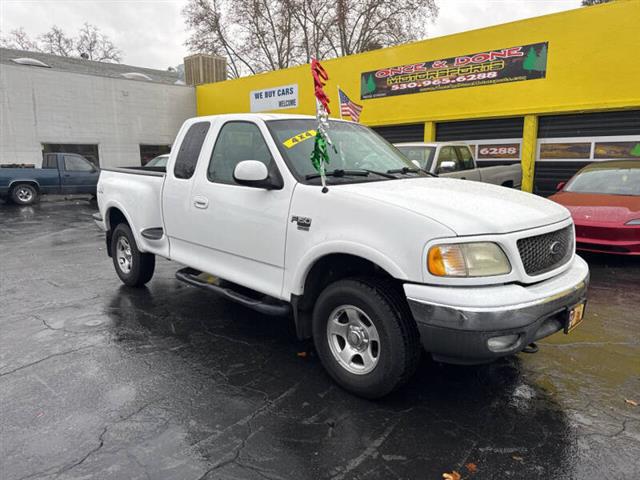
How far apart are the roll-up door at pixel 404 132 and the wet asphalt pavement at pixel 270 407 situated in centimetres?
1065

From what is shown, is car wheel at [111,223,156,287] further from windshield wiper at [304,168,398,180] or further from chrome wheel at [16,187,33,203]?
chrome wheel at [16,187,33,203]

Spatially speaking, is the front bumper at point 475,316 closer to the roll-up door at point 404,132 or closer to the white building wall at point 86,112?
the roll-up door at point 404,132

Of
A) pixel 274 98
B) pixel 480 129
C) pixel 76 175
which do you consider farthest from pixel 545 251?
pixel 274 98

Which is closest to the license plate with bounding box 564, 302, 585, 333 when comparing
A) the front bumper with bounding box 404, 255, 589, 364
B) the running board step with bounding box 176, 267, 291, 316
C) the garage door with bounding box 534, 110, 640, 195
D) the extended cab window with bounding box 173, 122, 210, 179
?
the front bumper with bounding box 404, 255, 589, 364

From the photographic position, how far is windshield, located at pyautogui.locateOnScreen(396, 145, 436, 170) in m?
9.18

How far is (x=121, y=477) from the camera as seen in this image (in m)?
2.49

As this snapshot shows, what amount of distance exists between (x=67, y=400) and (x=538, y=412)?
10.5 ft

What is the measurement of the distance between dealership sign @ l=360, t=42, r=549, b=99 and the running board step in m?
11.0

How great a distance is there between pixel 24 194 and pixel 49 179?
890mm

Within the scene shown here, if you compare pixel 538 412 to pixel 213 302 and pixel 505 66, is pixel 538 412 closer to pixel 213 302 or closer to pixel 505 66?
pixel 213 302

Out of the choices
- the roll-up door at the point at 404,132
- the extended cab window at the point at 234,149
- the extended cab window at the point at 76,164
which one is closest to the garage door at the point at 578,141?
the roll-up door at the point at 404,132

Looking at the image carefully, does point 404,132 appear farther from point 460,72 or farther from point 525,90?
point 525,90

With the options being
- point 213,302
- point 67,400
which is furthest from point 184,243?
point 67,400

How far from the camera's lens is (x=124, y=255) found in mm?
6008
